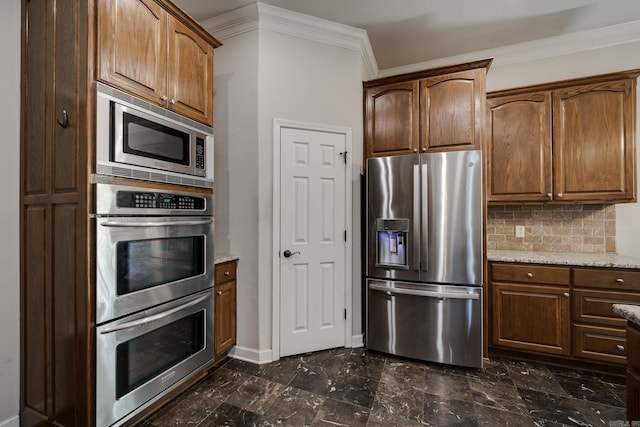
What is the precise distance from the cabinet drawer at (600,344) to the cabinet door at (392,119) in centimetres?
200

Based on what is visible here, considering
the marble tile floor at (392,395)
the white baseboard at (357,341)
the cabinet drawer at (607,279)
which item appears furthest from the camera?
the white baseboard at (357,341)

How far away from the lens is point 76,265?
1.45 meters

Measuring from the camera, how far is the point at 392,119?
2.69m

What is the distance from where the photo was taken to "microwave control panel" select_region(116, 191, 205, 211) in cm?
154

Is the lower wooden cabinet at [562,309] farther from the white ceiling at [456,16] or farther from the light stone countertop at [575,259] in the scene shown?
the white ceiling at [456,16]

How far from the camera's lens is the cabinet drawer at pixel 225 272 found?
7.61 feet

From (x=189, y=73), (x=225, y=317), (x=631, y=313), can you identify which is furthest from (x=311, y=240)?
(x=631, y=313)

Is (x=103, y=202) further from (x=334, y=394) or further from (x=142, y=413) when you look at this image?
(x=334, y=394)

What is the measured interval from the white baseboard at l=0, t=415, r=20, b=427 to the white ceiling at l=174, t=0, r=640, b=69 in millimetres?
3082

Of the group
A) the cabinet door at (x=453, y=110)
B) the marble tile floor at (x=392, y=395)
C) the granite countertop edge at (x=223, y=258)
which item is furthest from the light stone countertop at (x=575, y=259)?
the granite countertop edge at (x=223, y=258)

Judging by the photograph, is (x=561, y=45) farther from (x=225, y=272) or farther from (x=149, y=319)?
(x=149, y=319)

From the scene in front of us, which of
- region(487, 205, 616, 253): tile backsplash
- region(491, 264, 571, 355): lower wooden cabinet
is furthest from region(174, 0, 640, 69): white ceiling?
region(491, 264, 571, 355): lower wooden cabinet

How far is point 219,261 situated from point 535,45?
148 inches

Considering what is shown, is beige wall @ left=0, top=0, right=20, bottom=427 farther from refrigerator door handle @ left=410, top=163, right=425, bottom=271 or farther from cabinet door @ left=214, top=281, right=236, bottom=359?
refrigerator door handle @ left=410, top=163, right=425, bottom=271
